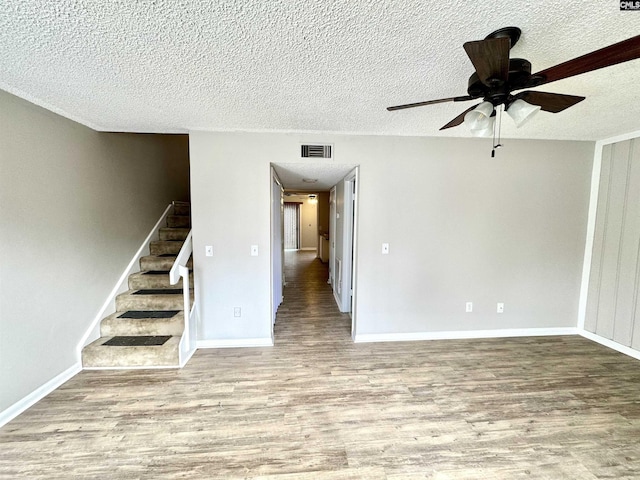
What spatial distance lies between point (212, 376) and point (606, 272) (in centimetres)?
433

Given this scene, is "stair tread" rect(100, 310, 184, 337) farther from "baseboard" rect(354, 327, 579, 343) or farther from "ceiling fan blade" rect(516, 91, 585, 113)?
"ceiling fan blade" rect(516, 91, 585, 113)

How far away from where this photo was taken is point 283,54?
4.42 feet

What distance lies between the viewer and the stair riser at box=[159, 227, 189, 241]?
11.8ft

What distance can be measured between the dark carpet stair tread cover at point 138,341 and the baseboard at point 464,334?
204 cm

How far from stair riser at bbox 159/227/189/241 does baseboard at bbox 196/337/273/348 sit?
171cm

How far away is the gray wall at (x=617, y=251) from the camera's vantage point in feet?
8.27

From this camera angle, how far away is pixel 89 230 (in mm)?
2412

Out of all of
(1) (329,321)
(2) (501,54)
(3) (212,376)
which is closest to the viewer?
(2) (501,54)

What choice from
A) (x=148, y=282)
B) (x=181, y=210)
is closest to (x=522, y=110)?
(x=148, y=282)

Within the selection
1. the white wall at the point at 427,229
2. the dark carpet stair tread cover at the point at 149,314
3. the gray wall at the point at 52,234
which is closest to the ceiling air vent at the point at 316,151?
the white wall at the point at 427,229

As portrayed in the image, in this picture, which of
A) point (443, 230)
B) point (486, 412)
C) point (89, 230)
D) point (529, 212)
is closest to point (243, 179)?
point (89, 230)

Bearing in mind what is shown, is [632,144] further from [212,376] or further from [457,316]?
[212,376]

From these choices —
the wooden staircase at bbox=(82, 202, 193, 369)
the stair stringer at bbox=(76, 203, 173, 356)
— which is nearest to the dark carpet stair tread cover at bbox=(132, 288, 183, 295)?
the wooden staircase at bbox=(82, 202, 193, 369)

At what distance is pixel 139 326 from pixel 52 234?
1129 millimetres
